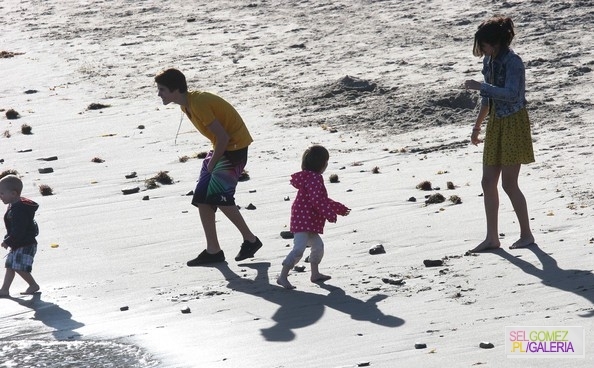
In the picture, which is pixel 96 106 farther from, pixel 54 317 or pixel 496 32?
pixel 496 32

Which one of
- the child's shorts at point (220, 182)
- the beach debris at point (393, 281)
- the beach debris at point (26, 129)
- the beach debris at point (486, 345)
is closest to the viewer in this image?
the beach debris at point (486, 345)

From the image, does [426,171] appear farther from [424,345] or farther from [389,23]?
[389,23]

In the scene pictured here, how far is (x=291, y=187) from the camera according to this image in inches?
418

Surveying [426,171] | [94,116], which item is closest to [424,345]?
[426,171]

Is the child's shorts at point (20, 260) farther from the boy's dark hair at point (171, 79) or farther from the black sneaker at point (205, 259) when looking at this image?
the boy's dark hair at point (171, 79)

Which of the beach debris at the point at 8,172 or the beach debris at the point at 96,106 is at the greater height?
the beach debris at the point at 96,106

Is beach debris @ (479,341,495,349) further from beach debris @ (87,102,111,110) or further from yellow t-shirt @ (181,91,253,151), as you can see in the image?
beach debris @ (87,102,111,110)

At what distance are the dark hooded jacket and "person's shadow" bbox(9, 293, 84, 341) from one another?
36cm

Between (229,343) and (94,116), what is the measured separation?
8220 millimetres

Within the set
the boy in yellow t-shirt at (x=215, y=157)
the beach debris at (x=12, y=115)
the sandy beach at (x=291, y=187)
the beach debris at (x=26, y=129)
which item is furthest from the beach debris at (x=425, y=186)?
the beach debris at (x=12, y=115)

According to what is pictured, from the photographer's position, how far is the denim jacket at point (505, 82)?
7758 millimetres

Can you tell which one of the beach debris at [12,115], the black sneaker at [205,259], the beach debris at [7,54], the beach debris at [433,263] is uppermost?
the beach debris at [7,54]

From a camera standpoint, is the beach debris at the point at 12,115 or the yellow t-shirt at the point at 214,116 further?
the beach debris at the point at 12,115

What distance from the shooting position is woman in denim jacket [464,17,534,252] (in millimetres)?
7750
